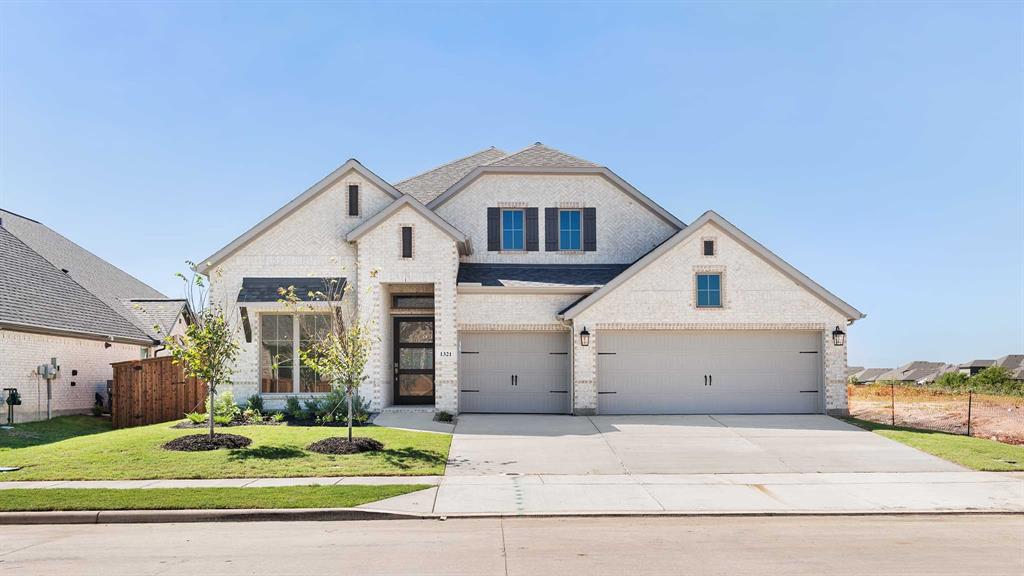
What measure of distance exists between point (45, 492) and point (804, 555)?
34.7 feet

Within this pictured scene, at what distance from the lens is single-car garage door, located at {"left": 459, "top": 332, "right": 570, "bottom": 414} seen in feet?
65.4

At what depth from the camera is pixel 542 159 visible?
2261cm

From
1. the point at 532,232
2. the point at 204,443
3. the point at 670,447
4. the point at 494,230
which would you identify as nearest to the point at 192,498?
the point at 204,443

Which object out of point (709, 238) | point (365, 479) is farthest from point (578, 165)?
point (365, 479)

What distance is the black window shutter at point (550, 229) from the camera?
22.0m

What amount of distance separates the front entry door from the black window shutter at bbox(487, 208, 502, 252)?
10.3ft

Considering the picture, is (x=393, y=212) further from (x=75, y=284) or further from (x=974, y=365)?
(x=974, y=365)

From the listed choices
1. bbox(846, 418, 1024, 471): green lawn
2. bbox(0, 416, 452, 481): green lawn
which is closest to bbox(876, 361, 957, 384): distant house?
bbox(846, 418, 1024, 471): green lawn

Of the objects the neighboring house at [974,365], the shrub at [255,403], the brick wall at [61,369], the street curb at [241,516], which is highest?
the brick wall at [61,369]

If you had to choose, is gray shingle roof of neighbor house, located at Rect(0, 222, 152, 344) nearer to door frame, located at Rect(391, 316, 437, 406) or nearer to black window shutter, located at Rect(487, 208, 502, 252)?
door frame, located at Rect(391, 316, 437, 406)

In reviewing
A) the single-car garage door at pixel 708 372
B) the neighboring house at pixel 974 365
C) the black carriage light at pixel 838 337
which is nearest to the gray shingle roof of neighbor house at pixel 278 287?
the single-car garage door at pixel 708 372

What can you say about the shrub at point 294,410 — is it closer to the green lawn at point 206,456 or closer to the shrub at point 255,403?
the shrub at point 255,403

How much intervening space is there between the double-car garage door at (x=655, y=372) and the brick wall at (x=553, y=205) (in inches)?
119

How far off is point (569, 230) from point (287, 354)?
29.8 ft
